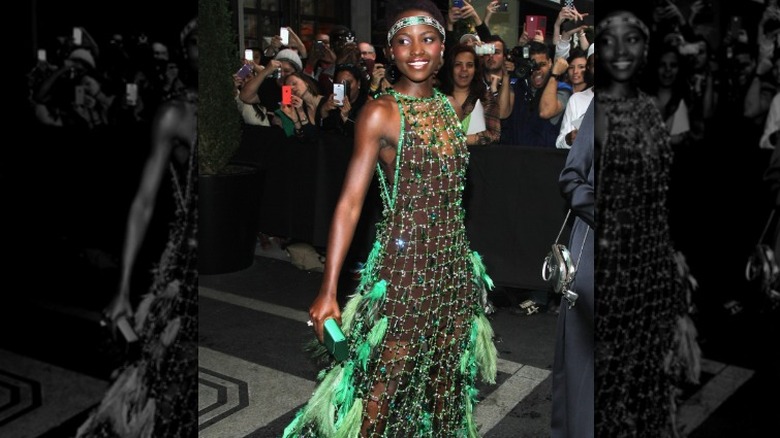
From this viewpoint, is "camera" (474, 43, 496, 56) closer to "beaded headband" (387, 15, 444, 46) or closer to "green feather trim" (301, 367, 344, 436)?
"beaded headband" (387, 15, 444, 46)

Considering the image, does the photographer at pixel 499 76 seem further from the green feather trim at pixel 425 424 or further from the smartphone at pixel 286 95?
the green feather trim at pixel 425 424

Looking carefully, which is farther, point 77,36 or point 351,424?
point 351,424

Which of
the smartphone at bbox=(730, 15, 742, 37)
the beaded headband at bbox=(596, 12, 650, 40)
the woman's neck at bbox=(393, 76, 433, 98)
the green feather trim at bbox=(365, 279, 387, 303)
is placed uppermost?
the smartphone at bbox=(730, 15, 742, 37)

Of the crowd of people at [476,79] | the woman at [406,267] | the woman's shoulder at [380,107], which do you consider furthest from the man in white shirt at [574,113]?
the woman's shoulder at [380,107]

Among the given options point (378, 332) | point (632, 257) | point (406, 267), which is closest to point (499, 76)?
point (406, 267)

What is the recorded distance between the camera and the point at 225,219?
20.5 ft

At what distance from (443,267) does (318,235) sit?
3585 mm

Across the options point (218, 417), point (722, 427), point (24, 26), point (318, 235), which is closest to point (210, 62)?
point (318, 235)

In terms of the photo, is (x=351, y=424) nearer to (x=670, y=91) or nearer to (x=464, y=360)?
(x=464, y=360)

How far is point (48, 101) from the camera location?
6.57 feet

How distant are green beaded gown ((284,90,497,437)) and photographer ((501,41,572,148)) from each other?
2.73m

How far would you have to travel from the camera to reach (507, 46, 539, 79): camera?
18.5 feet

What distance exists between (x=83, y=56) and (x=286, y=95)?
4.57m

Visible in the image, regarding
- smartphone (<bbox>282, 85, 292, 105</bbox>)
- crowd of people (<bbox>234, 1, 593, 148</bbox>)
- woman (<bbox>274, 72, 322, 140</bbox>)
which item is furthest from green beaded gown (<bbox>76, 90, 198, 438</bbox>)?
smartphone (<bbox>282, 85, 292, 105</bbox>)
